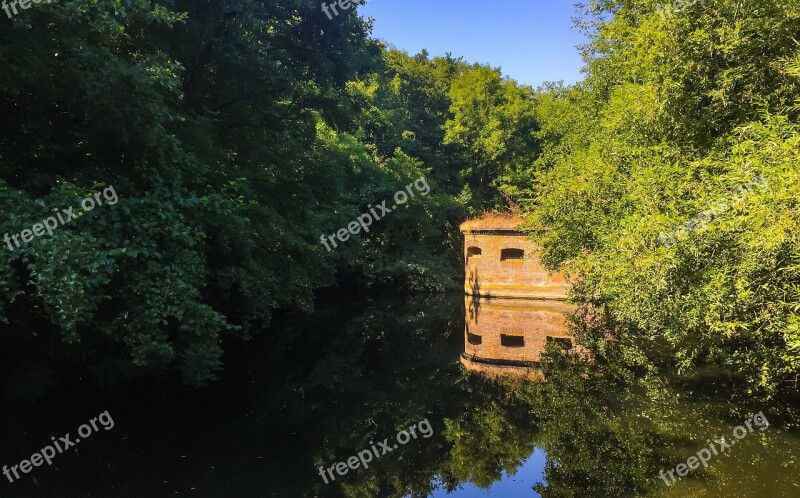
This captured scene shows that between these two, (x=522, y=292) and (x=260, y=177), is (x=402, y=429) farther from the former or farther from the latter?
(x=522, y=292)

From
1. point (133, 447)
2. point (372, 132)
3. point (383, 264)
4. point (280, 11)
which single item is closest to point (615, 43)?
point (280, 11)

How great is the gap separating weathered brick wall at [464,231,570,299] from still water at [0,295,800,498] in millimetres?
10664

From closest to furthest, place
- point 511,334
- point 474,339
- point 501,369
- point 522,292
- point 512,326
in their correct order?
point 501,369 → point 474,339 → point 511,334 → point 512,326 → point 522,292

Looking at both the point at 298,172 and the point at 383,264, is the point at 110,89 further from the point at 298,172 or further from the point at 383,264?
the point at 383,264

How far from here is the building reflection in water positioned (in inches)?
472

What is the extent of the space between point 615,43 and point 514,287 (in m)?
11.9

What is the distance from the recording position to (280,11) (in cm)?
1191

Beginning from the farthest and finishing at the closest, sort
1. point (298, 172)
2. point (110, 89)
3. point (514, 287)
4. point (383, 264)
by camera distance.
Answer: point (383, 264)
point (514, 287)
point (298, 172)
point (110, 89)

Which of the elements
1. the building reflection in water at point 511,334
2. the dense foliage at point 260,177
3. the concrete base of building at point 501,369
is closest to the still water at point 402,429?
the concrete base of building at point 501,369

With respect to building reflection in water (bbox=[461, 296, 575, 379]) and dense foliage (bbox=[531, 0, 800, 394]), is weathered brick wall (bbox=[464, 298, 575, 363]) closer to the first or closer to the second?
building reflection in water (bbox=[461, 296, 575, 379])

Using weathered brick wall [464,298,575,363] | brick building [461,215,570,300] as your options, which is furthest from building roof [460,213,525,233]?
weathered brick wall [464,298,575,363]

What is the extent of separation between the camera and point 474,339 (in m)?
15.4

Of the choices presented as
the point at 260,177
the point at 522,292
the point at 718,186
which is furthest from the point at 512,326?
the point at 718,186

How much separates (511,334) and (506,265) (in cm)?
771
